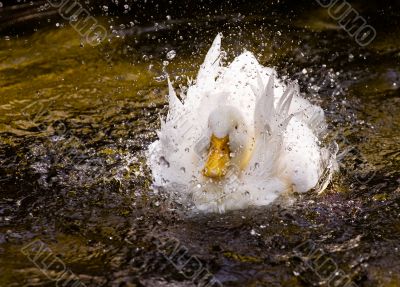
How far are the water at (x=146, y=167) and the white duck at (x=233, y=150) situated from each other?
0.13 m

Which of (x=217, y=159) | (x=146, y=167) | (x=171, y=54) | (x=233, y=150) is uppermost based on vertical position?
(x=171, y=54)

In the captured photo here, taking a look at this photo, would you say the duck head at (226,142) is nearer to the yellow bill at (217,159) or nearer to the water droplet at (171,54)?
the yellow bill at (217,159)

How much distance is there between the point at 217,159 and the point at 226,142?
128 mm

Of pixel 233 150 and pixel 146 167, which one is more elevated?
pixel 233 150

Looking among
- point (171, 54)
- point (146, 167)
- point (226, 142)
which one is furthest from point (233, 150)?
point (171, 54)

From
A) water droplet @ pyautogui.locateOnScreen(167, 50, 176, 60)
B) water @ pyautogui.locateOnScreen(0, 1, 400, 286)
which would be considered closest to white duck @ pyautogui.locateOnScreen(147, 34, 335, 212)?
water @ pyautogui.locateOnScreen(0, 1, 400, 286)

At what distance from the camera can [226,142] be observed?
4230 millimetres

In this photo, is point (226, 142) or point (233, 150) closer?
point (226, 142)

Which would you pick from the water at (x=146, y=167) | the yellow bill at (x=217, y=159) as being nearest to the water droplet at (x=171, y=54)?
the water at (x=146, y=167)

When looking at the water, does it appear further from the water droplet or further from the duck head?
the duck head

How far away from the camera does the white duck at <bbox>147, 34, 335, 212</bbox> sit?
13.8 ft

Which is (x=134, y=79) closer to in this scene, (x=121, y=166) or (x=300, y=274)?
(x=121, y=166)

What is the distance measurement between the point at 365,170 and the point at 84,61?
311 cm

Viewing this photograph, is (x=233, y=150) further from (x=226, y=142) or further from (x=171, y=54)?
(x=171, y=54)
